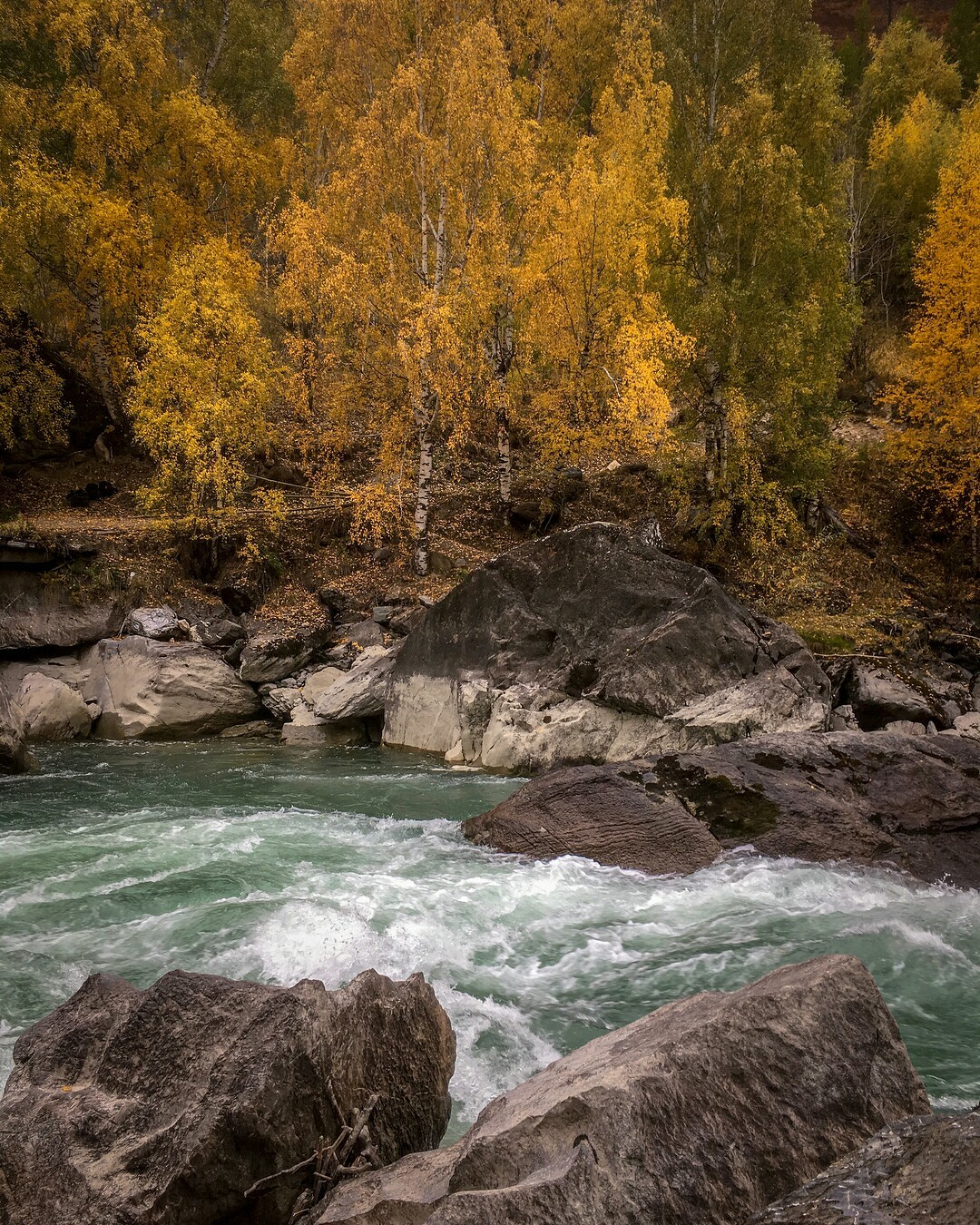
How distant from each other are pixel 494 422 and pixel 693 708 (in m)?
13.9

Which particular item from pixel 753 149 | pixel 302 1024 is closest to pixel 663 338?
pixel 753 149

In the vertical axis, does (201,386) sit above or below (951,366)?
below

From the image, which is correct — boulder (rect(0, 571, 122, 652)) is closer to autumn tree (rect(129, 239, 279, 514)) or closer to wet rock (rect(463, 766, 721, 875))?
autumn tree (rect(129, 239, 279, 514))

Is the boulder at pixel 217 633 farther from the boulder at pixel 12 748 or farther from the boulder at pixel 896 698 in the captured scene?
the boulder at pixel 896 698

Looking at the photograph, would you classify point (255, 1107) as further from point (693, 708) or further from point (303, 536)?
point (303, 536)

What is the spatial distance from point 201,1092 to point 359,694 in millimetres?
12579

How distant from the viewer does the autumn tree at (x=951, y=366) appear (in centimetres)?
2067

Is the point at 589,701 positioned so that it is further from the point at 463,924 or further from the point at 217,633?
the point at 217,633

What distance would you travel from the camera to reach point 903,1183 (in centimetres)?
269

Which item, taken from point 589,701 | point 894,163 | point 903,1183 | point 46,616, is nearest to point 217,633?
point 46,616

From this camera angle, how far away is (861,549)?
22484 millimetres

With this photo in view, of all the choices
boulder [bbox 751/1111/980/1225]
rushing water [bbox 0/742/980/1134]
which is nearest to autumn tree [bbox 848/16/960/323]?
rushing water [bbox 0/742/980/1134]

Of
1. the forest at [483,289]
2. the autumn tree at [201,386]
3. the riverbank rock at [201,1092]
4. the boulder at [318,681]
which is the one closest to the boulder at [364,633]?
the boulder at [318,681]

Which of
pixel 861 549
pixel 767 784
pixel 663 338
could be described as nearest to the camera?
pixel 767 784
